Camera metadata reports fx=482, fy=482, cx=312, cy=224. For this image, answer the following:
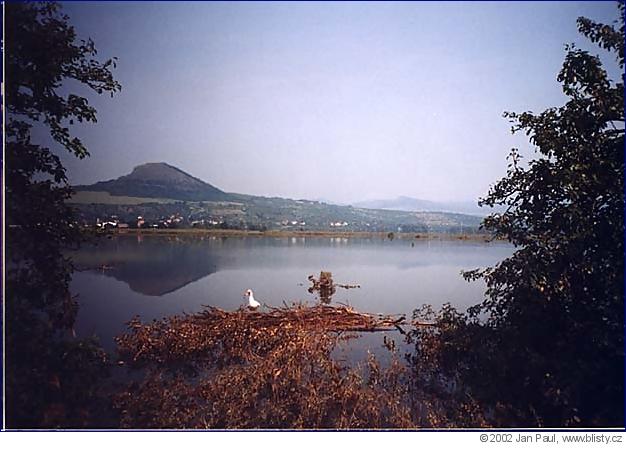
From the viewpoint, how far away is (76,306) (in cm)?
307

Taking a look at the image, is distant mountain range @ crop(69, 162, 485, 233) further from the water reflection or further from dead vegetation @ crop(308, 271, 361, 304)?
dead vegetation @ crop(308, 271, 361, 304)

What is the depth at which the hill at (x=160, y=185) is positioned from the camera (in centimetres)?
326

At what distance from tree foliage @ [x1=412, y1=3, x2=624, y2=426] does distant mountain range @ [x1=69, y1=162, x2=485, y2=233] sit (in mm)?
650

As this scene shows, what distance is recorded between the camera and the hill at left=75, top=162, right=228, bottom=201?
3260 millimetres

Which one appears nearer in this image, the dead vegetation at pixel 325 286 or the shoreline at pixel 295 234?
the dead vegetation at pixel 325 286

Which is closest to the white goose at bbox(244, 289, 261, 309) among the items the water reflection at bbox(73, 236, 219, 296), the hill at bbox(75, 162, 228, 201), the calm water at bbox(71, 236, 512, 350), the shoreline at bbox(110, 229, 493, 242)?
the calm water at bbox(71, 236, 512, 350)

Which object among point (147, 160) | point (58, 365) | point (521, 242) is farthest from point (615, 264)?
point (58, 365)

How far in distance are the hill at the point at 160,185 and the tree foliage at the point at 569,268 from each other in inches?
74.3

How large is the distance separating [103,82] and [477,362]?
9.71 feet

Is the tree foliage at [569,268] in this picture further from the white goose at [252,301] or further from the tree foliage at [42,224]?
the tree foliage at [42,224]

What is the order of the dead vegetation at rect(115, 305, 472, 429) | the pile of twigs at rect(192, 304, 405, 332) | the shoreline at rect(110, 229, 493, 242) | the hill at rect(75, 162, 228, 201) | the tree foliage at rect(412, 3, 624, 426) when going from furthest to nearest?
the shoreline at rect(110, 229, 493, 242)
the hill at rect(75, 162, 228, 201)
the pile of twigs at rect(192, 304, 405, 332)
the dead vegetation at rect(115, 305, 472, 429)
the tree foliage at rect(412, 3, 624, 426)

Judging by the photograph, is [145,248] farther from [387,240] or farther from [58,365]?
[387,240]

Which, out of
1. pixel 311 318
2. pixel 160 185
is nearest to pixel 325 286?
pixel 311 318

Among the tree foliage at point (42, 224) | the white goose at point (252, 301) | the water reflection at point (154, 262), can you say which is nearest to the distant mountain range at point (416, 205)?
the white goose at point (252, 301)
